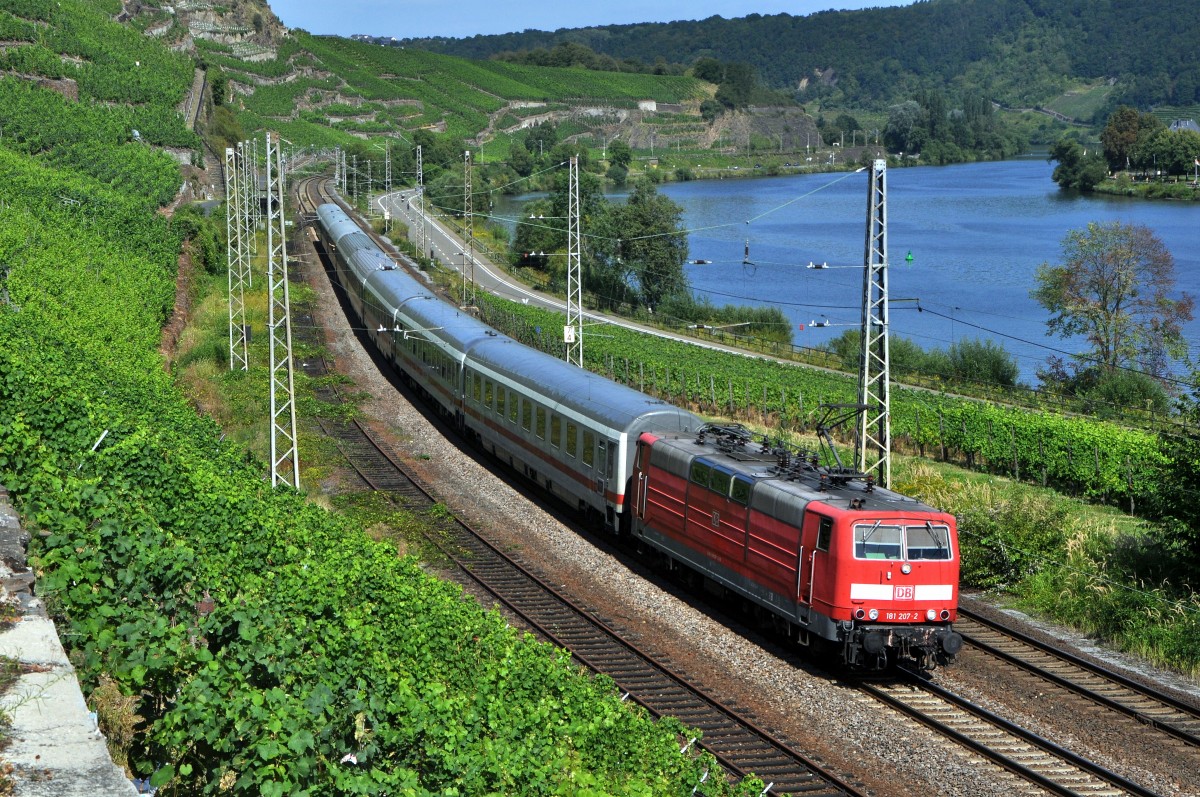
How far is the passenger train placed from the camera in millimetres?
19562

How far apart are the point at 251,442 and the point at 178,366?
10558 millimetres

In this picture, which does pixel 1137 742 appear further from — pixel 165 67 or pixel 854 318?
pixel 165 67

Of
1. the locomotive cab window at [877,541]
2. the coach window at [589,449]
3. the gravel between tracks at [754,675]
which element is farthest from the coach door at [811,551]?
the coach window at [589,449]

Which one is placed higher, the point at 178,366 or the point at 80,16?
the point at 80,16

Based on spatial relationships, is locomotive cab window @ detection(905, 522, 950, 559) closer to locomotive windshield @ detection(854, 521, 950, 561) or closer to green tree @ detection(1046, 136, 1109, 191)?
locomotive windshield @ detection(854, 521, 950, 561)

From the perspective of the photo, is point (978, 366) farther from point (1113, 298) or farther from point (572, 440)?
point (572, 440)

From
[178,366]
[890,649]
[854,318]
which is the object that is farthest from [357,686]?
[854,318]

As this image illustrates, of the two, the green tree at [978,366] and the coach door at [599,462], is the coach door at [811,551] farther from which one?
the green tree at [978,366]

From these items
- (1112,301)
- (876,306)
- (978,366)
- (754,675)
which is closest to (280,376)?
(876,306)

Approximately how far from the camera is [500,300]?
228 ft

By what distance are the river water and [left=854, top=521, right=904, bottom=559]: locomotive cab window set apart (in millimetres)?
32570

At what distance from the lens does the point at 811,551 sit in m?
20.1

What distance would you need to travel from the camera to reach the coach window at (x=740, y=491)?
21891 millimetres

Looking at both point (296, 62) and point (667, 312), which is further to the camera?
point (296, 62)
